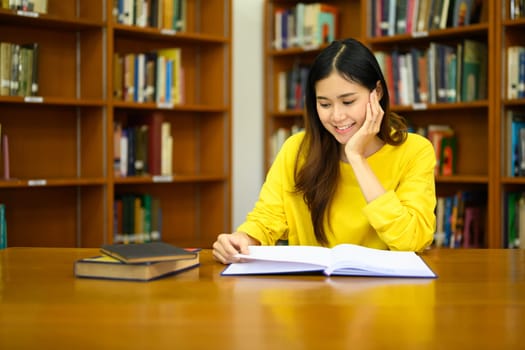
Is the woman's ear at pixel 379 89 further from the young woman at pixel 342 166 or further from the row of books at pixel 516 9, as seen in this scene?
the row of books at pixel 516 9

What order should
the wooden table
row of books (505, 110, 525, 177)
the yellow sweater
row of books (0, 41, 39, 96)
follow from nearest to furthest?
the wooden table < the yellow sweater < row of books (0, 41, 39, 96) < row of books (505, 110, 525, 177)

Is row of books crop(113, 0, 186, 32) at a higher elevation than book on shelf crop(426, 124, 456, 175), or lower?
higher

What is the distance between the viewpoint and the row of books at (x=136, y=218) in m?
4.02

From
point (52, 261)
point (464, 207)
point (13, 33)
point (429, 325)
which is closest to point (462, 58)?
point (464, 207)

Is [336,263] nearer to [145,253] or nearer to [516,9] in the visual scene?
[145,253]

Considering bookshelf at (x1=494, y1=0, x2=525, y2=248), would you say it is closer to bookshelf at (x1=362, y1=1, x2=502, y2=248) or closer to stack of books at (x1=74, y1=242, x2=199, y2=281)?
bookshelf at (x1=362, y1=1, x2=502, y2=248)

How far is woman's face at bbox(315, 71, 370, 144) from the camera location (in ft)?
6.81

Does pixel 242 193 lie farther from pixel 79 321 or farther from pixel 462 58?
pixel 79 321

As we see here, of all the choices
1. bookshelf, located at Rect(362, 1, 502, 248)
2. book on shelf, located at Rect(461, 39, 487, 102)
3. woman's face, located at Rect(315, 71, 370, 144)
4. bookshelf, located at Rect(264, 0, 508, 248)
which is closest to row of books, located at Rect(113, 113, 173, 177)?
bookshelf, located at Rect(264, 0, 508, 248)

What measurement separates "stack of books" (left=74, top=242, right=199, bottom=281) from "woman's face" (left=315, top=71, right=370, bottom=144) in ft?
2.33

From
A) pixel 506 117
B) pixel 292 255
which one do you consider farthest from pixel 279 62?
pixel 292 255

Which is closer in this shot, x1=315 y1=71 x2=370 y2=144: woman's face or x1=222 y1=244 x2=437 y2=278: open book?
x1=222 y1=244 x2=437 y2=278: open book

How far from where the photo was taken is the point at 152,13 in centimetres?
409

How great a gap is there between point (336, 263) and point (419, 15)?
2.72 metres
